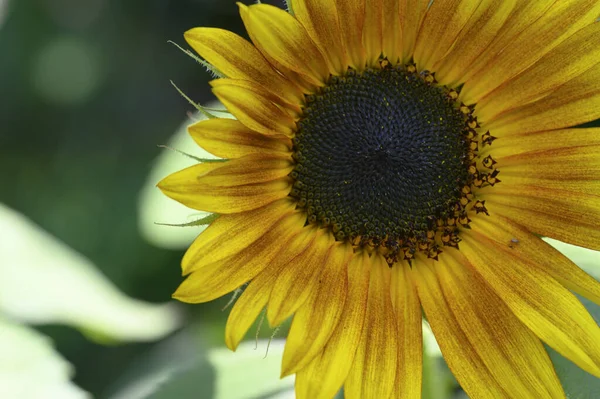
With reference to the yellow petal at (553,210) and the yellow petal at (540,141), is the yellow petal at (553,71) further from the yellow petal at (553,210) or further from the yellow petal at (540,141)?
the yellow petal at (553,210)

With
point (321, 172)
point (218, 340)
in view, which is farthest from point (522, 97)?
point (218, 340)

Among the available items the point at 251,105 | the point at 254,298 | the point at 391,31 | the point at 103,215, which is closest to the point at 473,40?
the point at 391,31

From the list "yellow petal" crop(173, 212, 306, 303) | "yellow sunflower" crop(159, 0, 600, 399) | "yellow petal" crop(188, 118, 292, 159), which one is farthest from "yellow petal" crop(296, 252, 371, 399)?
"yellow petal" crop(188, 118, 292, 159)

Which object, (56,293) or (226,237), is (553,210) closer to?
(226,237)

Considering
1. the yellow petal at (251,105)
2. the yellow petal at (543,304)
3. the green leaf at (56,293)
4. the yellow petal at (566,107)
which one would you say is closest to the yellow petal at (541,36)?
the yellow petal at (566,107)

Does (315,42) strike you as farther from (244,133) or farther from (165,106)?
(165,106)
